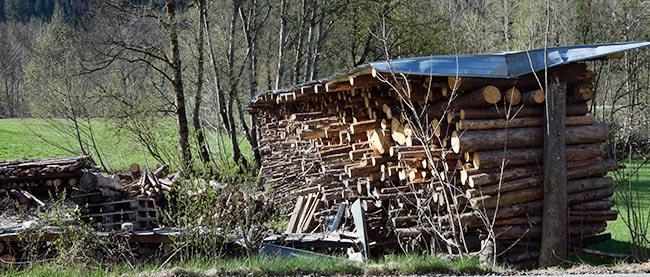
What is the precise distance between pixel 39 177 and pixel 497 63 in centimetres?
1064

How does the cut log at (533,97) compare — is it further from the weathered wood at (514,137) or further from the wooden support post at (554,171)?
the weathered wood at (514,137)

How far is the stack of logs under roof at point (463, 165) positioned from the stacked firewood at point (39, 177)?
239 inches

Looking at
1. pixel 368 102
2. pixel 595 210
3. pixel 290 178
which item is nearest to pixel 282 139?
pixel 290 178

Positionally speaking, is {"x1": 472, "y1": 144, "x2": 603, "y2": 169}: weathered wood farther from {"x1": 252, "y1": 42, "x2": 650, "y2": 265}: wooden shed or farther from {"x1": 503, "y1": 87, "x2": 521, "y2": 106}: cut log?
{"x1": 503, "y1": 87, "x2": 521, "y2": 106}: cut log

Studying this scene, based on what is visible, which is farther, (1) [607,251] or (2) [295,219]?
(2) [295,219]

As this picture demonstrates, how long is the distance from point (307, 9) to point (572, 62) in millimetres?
16248

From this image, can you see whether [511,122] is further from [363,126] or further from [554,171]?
[363,126]

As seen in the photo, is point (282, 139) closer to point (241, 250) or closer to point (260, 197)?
point (260, 197)

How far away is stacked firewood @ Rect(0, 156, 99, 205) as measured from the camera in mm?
14281

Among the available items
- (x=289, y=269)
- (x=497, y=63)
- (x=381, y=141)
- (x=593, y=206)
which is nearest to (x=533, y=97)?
(x=497, y=63)

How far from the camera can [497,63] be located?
8672 mm

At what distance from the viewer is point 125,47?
16906mm

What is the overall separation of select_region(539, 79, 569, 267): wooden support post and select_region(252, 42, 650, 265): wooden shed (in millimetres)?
129

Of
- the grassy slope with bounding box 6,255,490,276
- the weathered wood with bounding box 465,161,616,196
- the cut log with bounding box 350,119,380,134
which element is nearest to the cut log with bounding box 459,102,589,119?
the weathered wood with bounding box 465,161,616,196
